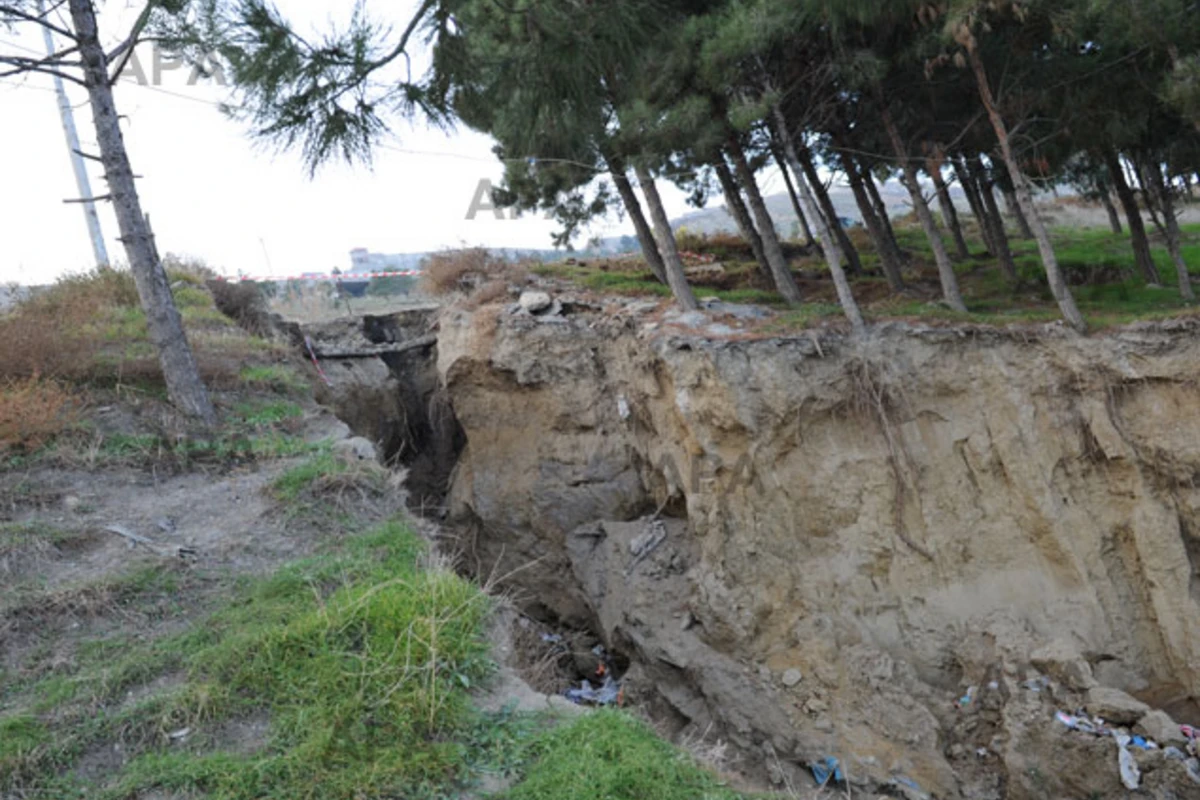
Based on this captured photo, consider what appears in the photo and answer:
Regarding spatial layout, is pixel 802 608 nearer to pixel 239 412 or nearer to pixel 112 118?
pixel 239 412

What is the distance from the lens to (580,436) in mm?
12742

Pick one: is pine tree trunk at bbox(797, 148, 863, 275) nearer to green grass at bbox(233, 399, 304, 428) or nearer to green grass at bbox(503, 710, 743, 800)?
green grass at bbox(233, 399, 304, 428)

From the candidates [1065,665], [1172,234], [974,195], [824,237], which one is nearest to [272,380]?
[824,237]

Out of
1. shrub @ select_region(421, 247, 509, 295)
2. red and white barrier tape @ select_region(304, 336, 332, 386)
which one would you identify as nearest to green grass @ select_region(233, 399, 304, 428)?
red and white barrier tape @ select_region(304, 336, 332, 386)

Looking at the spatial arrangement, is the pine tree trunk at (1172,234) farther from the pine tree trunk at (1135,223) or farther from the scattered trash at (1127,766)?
the scattered trash at (1127,766)

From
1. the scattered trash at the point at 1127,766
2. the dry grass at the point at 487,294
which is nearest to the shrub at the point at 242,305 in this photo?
the dry grass at the point at 487,294

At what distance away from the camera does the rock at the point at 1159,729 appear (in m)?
7.87

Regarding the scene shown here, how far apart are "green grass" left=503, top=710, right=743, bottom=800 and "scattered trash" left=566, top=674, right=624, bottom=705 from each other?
18.5 feet

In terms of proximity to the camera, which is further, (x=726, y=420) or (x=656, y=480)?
(x=656, y=480)

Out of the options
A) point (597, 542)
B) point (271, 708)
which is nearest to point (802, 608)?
point (597, 542)

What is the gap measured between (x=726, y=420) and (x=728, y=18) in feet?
16.9

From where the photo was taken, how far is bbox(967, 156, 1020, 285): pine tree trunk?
14.5 metres

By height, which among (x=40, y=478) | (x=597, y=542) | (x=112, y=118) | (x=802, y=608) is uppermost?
(x=112, y=118)

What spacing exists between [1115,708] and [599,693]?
6.13 m
